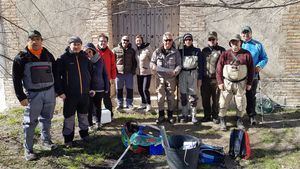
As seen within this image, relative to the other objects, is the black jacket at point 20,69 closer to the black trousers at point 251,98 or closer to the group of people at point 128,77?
the group of people at point 128,77

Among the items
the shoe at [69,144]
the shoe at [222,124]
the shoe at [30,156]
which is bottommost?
the shoe at [30,156]

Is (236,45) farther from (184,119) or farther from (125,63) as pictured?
(125,63)

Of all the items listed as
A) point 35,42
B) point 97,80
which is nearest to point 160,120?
point 97,80

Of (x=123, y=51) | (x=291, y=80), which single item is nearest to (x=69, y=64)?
(x=123, y=51)

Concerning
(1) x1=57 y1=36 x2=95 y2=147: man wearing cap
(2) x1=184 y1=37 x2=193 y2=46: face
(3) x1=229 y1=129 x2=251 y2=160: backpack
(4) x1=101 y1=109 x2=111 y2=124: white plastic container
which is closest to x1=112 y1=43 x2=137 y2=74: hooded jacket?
(4) x1=101 y1=109 x2=111 y2=124: white plastic container

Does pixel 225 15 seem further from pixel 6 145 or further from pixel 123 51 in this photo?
pixel 6 145

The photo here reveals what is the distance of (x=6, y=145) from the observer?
19.9ft

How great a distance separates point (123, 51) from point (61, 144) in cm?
237

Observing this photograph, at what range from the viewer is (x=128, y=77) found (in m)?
7.50

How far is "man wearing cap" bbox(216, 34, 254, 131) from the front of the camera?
20.0ft

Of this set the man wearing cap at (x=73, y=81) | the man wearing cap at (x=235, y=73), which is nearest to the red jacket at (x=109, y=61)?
the man wearing cap at (x=73, y=81)

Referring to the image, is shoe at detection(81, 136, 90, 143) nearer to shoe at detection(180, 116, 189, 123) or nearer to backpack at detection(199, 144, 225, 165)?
shoe at detection(180, 116, 189, 123)

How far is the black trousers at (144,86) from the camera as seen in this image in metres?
7.47

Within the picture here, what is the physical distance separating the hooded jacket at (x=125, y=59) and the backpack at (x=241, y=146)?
286 centimetres
